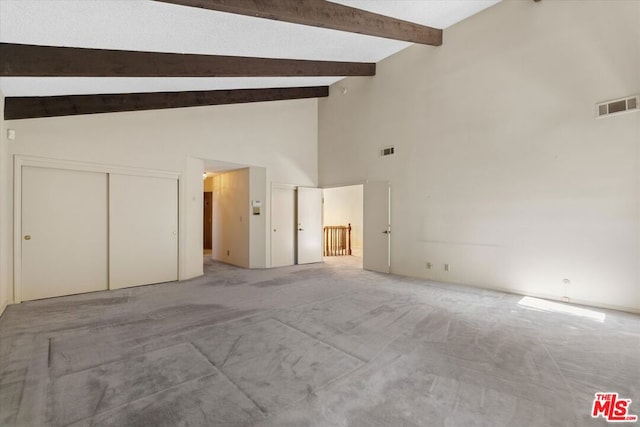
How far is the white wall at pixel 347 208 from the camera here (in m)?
10.2

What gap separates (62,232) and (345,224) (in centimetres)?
790

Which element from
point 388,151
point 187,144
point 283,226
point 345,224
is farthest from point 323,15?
point 345,224

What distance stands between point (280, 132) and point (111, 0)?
16.5 ft

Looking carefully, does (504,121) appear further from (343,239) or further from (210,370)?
(343,239)

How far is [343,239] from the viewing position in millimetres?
10258

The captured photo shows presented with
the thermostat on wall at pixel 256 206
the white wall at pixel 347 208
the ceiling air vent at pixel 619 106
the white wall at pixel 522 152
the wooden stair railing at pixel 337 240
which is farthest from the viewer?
the white wall at pixel 347 208

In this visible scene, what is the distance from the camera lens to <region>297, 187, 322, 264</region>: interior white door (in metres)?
7.91

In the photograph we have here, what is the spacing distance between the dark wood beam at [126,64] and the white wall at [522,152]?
113 inches

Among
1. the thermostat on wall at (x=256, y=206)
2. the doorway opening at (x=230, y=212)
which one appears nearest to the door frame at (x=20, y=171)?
the doorway opening at (x=230, y=212)

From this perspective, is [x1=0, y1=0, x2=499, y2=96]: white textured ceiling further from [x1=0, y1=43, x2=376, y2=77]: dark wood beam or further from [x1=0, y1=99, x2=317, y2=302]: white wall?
[x1=0, y1=99, x2=317, y2=302]: white wall

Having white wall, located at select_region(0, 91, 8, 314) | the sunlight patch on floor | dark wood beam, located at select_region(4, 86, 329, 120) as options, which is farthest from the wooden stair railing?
white wall, located at select_region(0, 91, 8, 314)

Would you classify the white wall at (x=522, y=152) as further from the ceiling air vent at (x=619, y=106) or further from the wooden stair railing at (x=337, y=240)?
the wooden stair railing at (x=337, y=240)

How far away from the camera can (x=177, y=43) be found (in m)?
3.63

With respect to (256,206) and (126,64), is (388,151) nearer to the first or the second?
(256,206)
